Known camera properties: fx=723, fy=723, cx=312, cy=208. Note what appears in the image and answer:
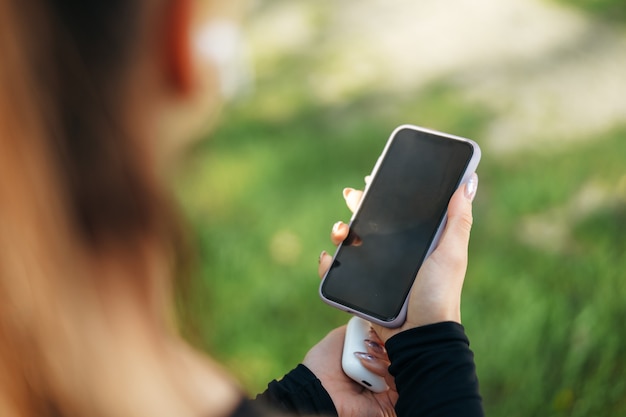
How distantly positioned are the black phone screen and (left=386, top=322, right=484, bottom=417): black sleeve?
0.14 meters

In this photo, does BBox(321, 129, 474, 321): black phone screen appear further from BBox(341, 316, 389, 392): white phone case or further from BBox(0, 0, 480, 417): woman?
BBox(0, 0, 480, 417): woman

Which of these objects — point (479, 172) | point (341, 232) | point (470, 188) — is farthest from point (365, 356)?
point (479, 172)

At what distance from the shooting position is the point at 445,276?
1313 millimetres

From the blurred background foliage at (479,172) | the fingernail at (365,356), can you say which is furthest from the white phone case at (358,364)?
the blurred background foliage at (479,172)

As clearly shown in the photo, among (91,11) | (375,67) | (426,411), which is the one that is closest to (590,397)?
(426,411)

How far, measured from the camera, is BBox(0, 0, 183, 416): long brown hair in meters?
0.72

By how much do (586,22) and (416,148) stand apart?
1418 mm

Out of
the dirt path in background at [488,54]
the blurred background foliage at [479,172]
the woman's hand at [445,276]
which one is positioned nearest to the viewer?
the woman's hand at [445,276]

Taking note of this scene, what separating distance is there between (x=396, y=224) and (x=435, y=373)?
39 centimetres

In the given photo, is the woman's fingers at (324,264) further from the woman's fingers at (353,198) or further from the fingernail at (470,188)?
the fingernail at (470,188)

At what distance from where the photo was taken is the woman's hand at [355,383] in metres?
1.41

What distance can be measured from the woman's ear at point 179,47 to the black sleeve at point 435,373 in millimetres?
634

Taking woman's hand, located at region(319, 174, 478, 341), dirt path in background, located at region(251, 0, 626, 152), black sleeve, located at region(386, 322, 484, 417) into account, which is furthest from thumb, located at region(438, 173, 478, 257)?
dirt path in background, located at region(251, 0, 626, 152)

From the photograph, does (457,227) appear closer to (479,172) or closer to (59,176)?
(59,176)
